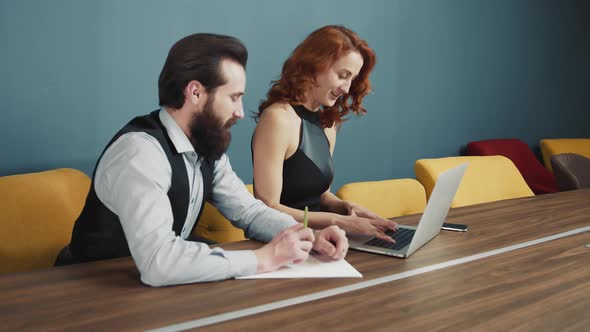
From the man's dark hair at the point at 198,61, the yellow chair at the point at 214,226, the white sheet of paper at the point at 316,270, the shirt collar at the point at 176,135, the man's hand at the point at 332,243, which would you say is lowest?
the yellow chair at the point at 214,226

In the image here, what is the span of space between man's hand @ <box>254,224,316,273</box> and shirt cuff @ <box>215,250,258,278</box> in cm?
2

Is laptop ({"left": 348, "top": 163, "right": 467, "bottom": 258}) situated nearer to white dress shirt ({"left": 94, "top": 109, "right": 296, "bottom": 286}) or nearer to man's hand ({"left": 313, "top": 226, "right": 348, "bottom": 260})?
man's hand ({"left": 313, "top": 226, "right": 348, "bottom": 260})

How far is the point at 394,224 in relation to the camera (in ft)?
6.27

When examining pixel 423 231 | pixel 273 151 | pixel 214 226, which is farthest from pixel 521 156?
pixel 423 231

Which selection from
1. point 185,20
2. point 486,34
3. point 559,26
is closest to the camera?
point 185,20

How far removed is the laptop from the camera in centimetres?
160

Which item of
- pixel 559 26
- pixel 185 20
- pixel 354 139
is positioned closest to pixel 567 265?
pixel 185 20

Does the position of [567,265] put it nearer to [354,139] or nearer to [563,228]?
[563,228]

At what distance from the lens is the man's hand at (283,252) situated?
4.69 ft

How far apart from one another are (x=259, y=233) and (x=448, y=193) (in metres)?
0.60

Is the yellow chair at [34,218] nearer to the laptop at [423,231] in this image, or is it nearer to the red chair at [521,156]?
the laptop at [423,231]

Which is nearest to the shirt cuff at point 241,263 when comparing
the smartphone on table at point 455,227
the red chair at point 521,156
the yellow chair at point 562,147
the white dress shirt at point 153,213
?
the white dress shirt at point 153,213

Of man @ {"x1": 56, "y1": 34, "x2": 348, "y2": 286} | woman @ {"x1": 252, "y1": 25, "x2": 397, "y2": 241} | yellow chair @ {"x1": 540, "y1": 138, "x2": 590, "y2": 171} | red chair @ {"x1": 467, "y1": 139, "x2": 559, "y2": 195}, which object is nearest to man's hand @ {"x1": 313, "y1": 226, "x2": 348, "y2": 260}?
man @ {"x1": 56, "y1": 34, "x2": 348, "y2": 286}

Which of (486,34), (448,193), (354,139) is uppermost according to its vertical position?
(486,34)
